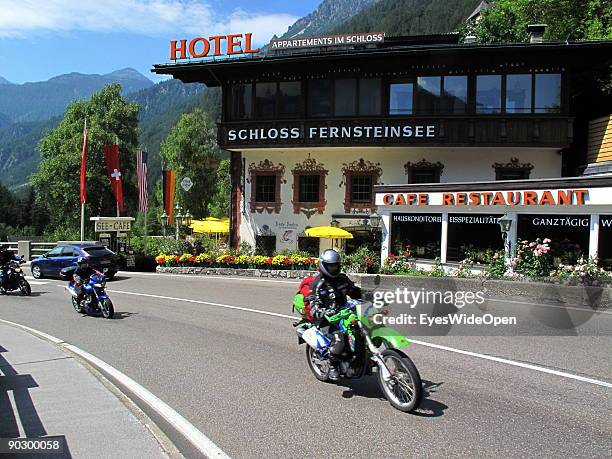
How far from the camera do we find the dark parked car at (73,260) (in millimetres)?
23438

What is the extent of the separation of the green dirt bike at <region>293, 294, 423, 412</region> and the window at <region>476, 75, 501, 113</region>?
21.1 m

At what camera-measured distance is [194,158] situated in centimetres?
6278

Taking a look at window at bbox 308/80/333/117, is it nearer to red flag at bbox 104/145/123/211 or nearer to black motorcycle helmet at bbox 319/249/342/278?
red flag at bbox 104/145/123/211

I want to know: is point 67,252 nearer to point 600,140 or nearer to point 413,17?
point 600,140

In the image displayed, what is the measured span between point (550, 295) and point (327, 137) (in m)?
14.7

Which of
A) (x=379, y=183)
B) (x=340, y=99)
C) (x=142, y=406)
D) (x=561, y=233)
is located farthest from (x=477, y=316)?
(x=340, y=99)

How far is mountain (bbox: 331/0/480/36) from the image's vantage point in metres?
116

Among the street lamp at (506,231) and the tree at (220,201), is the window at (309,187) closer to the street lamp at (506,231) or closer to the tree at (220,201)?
the street lamp at (506,231)

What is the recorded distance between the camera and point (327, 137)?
2647cm

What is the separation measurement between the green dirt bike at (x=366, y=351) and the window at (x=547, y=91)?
2176cm

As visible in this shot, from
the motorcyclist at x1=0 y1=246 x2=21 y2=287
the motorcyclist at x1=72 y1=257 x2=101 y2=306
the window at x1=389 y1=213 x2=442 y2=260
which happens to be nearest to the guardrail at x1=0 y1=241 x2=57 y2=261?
the motorcyclist at x1=0 y1=246 x2=21 y2=287

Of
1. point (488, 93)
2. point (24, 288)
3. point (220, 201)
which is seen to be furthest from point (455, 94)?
point (220, 201)

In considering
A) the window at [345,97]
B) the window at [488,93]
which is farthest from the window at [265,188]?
the window at [488,93]

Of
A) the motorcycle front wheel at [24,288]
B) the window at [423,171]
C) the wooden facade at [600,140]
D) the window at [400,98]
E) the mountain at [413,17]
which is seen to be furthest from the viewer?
the mountain at [413,17]
